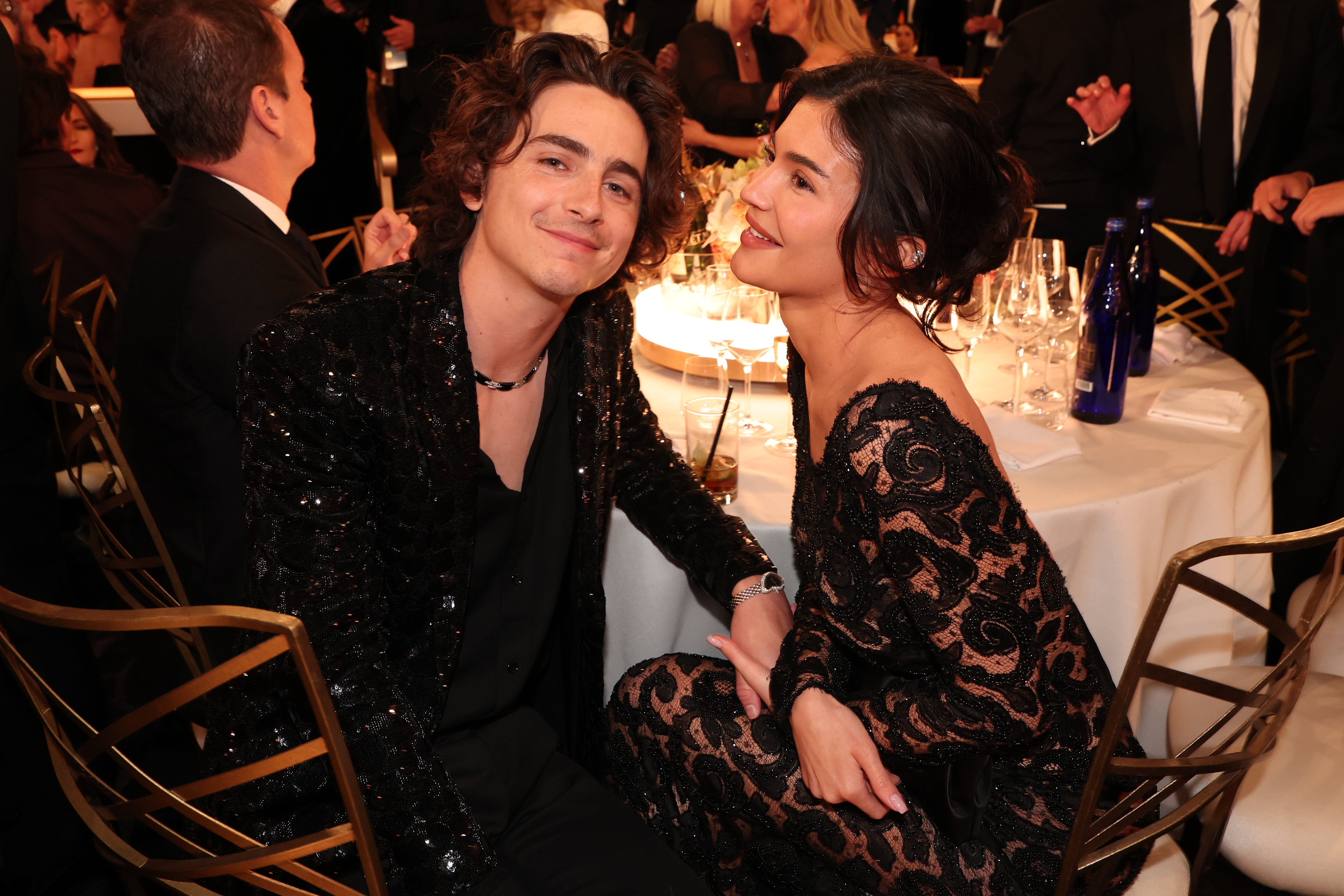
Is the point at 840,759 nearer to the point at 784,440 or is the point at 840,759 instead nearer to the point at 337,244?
the point at 784,440

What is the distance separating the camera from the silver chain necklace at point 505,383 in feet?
5.47

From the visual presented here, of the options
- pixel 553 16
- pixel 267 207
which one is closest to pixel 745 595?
pixel 267 207

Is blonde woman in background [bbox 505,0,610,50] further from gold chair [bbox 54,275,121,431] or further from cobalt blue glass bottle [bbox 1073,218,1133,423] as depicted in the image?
cobalt blue glass bottle [bbox 1073,218,1133,423]

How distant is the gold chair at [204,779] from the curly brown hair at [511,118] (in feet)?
2.57

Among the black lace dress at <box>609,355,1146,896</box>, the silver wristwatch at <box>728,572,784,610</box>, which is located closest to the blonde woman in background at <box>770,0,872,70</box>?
the silver wristwatch at <box>728,572,784,610</box>

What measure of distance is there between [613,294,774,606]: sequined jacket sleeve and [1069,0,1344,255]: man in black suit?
2.83 m

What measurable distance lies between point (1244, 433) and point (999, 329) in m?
0.68

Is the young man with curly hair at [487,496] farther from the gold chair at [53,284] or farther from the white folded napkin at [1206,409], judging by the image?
the gold chair at [53,284]

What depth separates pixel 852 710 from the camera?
Answer: 4.95 feet

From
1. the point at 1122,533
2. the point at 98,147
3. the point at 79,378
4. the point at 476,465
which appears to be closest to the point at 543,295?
the point at 476,465

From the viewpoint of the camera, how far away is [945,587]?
4.41 ft

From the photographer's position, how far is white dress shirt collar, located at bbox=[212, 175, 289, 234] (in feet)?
7.46

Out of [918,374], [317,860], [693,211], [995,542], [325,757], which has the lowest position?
[317,860]

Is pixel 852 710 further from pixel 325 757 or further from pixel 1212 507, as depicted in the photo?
pixel 1212 507
